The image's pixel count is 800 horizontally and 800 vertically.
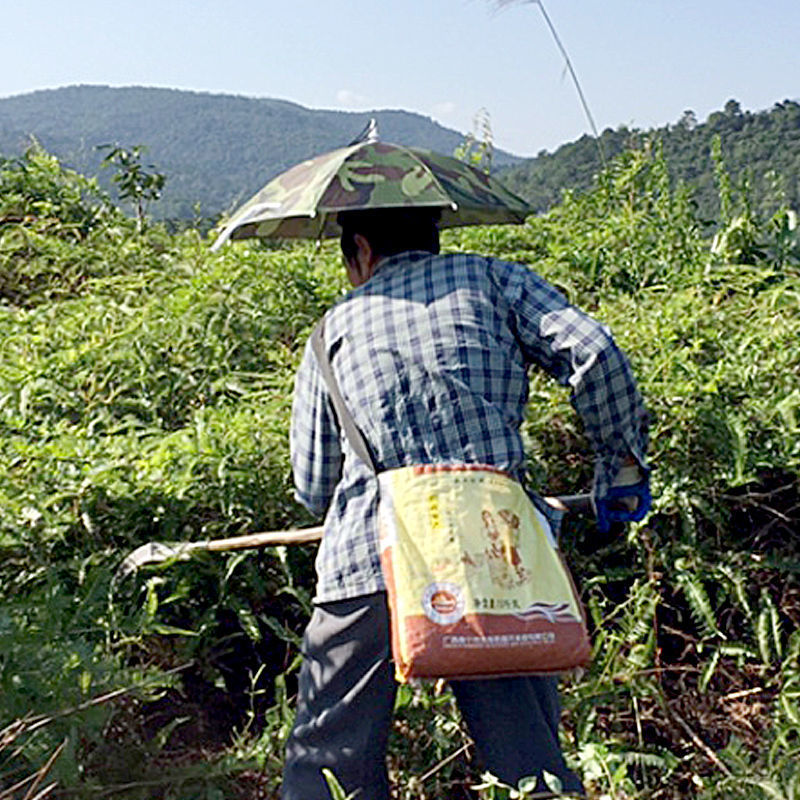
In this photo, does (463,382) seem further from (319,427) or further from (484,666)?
(484,666)

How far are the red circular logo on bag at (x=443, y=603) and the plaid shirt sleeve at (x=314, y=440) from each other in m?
0.51

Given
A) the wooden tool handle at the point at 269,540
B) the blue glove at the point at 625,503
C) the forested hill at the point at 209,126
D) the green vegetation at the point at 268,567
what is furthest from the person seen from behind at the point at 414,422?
the forested hill at the point at 209,126

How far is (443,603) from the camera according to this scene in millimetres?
2328

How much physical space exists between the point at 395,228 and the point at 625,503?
34.9 inches

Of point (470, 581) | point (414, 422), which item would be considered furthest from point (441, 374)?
point (470, 581)

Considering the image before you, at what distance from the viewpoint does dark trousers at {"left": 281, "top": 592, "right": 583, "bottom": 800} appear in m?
2.46

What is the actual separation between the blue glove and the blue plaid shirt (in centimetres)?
16

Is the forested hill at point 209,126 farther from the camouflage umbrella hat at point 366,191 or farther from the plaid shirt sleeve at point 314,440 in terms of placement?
the plaid shirt sleeve at point 314,440

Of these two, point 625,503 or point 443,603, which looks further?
point 625,503

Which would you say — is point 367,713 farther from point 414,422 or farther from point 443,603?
point 414,422

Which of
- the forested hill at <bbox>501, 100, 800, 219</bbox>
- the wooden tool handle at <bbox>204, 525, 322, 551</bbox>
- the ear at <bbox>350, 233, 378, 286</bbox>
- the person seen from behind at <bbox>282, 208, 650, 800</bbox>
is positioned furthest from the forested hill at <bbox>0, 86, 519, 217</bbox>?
the person seen from behind at <bbox>282, 208, 650, 800</bbox>

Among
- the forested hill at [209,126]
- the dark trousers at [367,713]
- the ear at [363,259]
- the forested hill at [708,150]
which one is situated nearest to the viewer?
the dark trousers at [367,713]

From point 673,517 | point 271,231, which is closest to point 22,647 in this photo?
point 271,231

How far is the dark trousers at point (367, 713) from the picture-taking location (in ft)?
8.08
